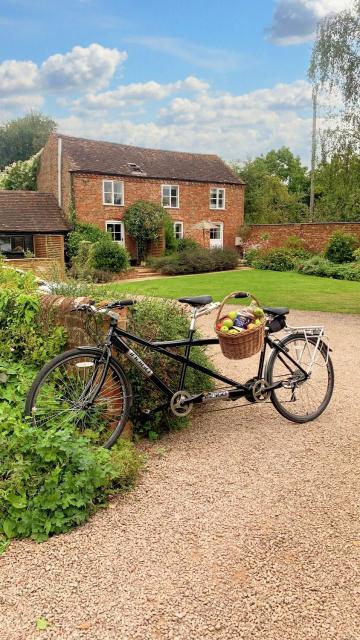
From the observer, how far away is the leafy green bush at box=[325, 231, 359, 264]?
82.0 ft

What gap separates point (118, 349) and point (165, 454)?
917 millimetres

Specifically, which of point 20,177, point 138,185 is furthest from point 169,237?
point 20,177

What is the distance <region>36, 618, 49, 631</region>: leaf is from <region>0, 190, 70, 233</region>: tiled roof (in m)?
23.6

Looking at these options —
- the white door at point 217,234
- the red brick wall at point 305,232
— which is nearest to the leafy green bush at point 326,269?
the red brick wall at point 305,232

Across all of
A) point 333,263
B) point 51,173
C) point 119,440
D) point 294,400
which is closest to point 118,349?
point 119,440

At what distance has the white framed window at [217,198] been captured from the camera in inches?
1252

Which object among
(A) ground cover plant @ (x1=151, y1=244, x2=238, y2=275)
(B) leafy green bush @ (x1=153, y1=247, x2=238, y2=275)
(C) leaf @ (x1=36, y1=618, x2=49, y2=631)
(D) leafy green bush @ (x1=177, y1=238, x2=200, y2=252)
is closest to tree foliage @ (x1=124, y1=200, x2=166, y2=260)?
(D) leafy green bush @ (x1=177, y1=238, x2=200, y2=252)

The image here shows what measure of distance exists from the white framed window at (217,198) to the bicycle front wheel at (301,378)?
27594mm

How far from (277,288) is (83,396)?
49.2 ft

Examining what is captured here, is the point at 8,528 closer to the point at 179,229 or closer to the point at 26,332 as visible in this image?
the point at 26,332

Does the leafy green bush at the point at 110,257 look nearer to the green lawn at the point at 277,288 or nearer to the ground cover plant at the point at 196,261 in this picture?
the ground cover plant at the point at 196,261

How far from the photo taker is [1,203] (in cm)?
2534

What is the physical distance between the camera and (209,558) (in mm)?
2801

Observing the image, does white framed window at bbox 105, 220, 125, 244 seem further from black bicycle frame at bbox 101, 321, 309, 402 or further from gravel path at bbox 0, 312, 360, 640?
gravel path at bbox 0, 312, 360, 640
